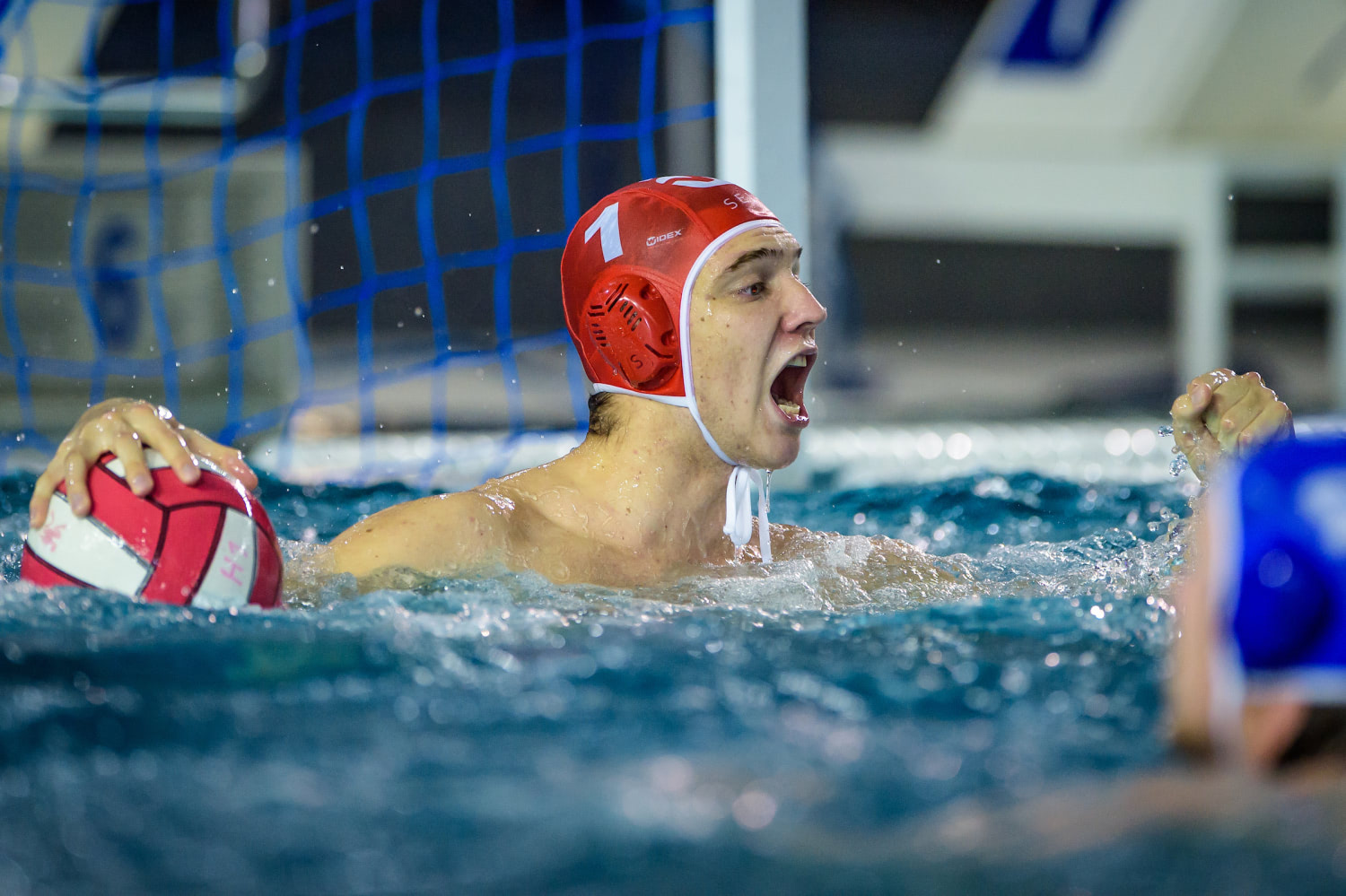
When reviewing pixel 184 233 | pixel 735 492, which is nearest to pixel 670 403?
pixel 735 492

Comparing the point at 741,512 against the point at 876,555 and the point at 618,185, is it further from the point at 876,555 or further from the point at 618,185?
the point at 618,185

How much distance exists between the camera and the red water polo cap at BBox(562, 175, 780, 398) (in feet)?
8.21

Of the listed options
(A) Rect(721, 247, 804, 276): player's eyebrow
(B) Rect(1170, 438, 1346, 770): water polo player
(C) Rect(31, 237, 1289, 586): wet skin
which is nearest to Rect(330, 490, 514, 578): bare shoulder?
(C) Rect(31, 237, 1289, 586): wet skin

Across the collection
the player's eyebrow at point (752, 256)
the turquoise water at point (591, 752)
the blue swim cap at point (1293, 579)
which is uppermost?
the player's eyebrow at point (752, 256)

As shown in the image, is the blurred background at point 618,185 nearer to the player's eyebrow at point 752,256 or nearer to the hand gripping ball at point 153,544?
the player's eyebrow at point 752,256

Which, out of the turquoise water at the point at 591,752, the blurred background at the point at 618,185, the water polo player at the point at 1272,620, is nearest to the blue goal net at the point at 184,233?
the blurred background at the point at 618,185

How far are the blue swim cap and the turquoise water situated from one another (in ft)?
0.46

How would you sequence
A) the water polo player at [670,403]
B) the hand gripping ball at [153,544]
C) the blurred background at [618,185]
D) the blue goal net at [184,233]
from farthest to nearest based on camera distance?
the blurred background at [618,185] < the blue goal net at [184,233] < the water polo player at [670,403] < the hand gripping ball at [153,544]

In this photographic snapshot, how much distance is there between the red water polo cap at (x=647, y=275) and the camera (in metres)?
2.50

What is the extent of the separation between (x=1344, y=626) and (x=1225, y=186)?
36.3 feet

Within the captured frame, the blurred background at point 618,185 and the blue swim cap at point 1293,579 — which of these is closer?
the blue swim cap at point 1293,579

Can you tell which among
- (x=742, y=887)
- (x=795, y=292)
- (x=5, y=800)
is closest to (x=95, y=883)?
(x=5, y=800)

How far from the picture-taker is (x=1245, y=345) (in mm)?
14250

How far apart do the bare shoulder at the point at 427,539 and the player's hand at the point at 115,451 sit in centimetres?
37
